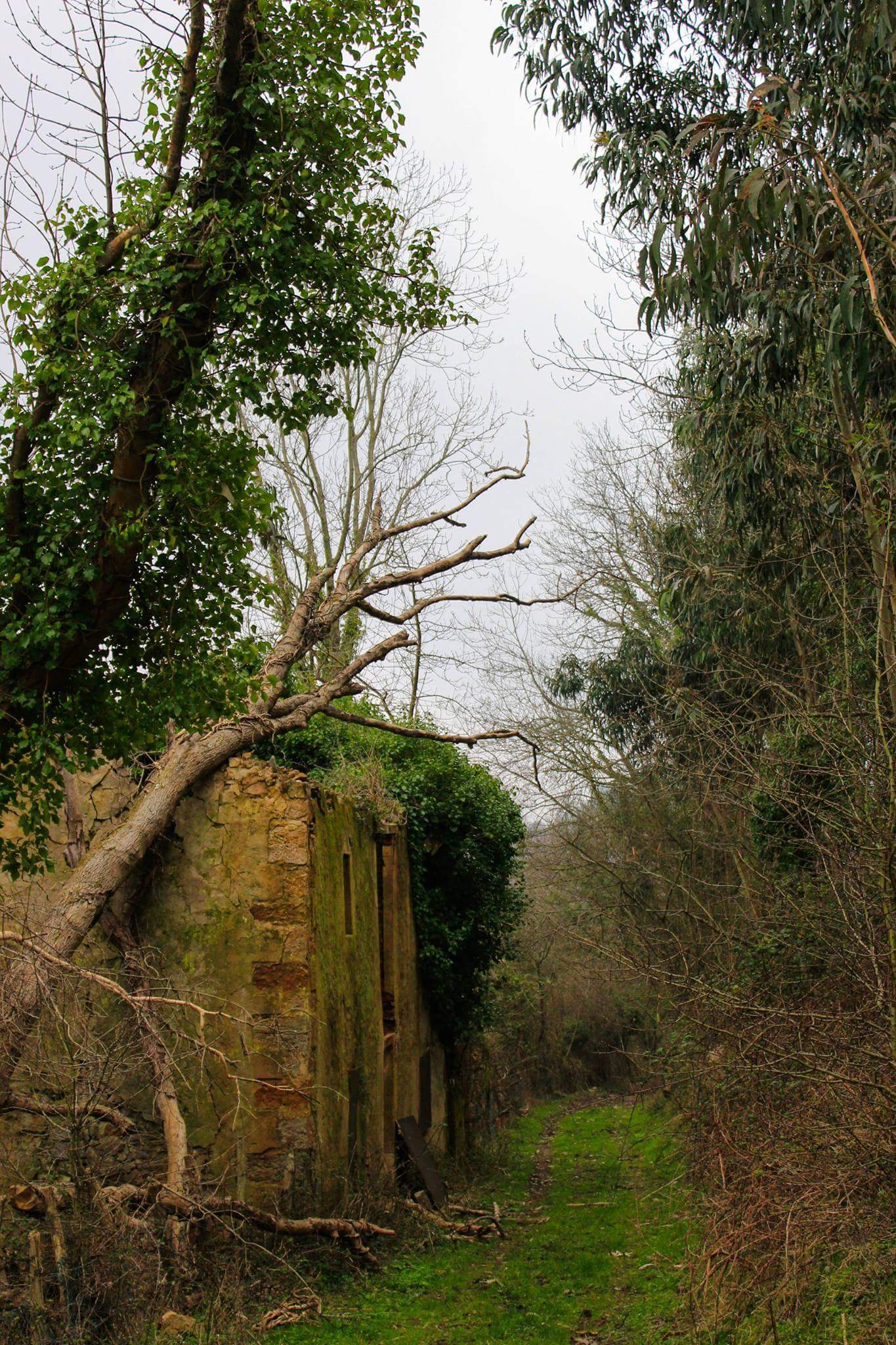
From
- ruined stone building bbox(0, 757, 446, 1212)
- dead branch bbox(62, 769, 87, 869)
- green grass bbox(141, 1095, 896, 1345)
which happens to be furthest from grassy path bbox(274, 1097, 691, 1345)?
dead branch bbox(62, 769, 87, 869)

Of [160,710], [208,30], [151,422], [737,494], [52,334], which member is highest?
[208,30]

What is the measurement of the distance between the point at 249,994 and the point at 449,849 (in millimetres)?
5819

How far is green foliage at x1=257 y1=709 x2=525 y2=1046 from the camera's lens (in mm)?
13148

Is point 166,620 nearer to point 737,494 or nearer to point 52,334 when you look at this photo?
point 52,334

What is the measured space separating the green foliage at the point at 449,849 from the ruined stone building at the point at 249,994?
269 cm

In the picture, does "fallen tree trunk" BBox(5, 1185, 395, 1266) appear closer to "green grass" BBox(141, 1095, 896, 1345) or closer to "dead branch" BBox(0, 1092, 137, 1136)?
"green grass" BBox(141, 1095, 896, 1345)

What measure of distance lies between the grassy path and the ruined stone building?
1.07 m

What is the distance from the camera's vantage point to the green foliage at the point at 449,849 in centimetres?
1315

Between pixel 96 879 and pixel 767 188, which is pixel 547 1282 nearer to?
pixel 96 879

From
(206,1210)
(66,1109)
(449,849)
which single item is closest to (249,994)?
(206,1210)

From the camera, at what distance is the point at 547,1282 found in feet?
29.7

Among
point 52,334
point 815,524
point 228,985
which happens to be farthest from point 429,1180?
point 52,334

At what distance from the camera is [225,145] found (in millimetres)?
7316

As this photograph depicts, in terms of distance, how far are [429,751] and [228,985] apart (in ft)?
19.5
